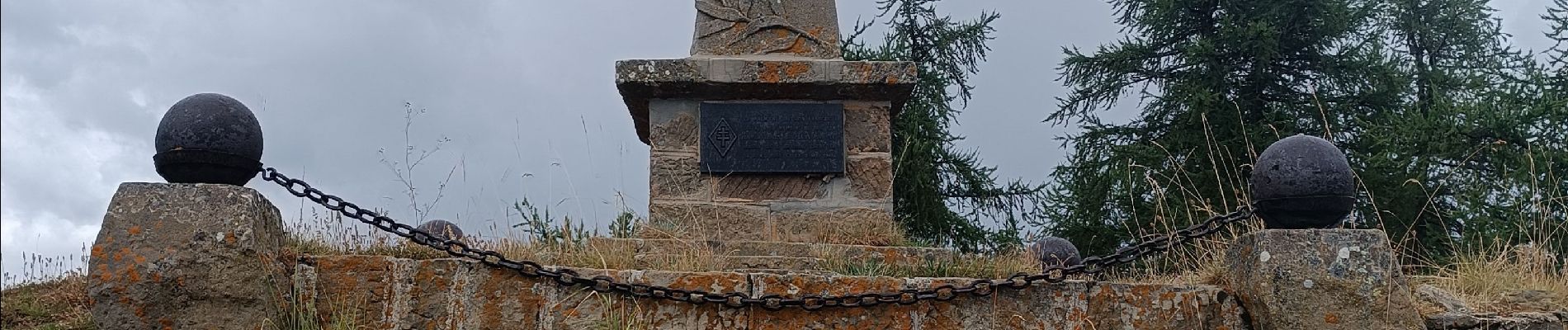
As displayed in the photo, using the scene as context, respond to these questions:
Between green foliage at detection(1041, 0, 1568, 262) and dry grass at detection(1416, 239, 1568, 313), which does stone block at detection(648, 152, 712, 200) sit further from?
green foliage at detection(1041, 0, 1568, 262)

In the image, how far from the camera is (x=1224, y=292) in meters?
3.95

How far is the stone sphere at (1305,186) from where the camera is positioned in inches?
146

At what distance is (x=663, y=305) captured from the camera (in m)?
3.88

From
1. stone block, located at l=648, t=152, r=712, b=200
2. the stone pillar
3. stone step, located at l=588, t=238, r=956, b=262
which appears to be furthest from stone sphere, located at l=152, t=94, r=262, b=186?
stone block, located at l=648, t=152, r=712, b=200

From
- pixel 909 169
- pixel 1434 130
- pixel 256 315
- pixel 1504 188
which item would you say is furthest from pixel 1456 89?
pixel 256 315

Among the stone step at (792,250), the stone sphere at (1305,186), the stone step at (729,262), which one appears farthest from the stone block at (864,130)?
the stone sphere at (1305,186)

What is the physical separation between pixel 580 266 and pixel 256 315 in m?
1.04

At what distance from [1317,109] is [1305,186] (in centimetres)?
926

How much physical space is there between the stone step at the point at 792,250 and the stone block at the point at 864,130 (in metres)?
0.68

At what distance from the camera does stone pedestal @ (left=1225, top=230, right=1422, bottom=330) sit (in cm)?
362

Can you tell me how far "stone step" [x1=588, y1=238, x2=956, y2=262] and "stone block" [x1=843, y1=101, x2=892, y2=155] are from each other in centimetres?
68

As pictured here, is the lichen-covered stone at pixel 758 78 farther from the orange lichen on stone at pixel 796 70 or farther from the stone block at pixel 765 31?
the stone block at pixel 765 31

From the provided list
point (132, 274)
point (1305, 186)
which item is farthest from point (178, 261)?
point (1305, 186)

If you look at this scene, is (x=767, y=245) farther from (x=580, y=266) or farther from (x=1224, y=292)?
(x=1224, y=292)
